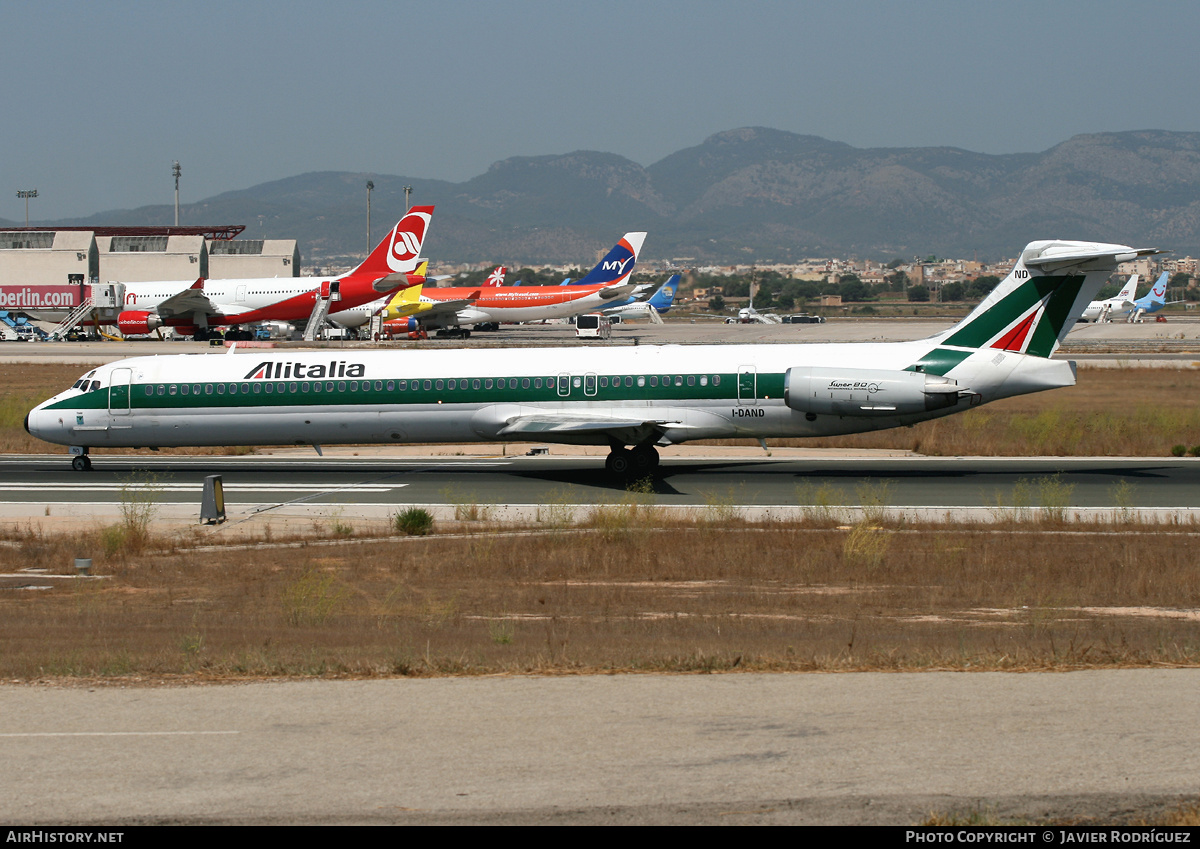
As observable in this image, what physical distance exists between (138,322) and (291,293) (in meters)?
10.9

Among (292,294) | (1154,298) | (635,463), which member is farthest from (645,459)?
(1154,298)

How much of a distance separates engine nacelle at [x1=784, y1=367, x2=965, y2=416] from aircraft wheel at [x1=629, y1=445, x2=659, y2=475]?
3602 millimetres

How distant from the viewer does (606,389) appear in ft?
93.4

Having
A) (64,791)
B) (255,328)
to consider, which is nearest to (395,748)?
(64,791)

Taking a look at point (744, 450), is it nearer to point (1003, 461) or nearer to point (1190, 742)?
point (1003, 461)

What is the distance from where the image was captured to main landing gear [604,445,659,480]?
28.6m

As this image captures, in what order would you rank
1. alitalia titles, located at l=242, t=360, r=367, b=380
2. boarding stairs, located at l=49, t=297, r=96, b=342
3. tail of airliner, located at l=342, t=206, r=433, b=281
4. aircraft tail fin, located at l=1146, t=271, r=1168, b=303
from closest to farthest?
alitalia titles, located at l=242, t=360, r=367, b=380, tail of airliner, located at l=342, t=206, r=433, b=281, boarding stairs, located at l=49, t=297, r=96, b=342, aircraft tail fin, located at l=1146, t=271, r=1168, b=303

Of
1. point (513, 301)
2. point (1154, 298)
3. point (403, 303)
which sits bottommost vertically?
point (403, 303)

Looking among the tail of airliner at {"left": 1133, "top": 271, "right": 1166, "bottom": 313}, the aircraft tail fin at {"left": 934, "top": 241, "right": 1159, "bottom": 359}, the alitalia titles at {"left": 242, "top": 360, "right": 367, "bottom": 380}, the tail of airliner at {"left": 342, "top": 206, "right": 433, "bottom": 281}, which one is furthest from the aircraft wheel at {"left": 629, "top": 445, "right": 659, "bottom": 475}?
the tail of airliner at {"left": 1133, "top": 271, "right": 1166, "bottom": 313}

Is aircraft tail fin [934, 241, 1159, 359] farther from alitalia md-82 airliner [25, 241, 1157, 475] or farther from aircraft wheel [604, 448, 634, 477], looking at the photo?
aircraft wheel [604, 448, 634, 477]

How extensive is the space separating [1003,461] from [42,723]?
26.9m

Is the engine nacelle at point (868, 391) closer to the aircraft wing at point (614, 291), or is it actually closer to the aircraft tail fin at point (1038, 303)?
the aircraft tail fin at point (1038, 303)

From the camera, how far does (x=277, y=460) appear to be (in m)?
33.5

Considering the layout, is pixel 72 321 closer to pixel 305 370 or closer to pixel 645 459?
pixel 305 370
